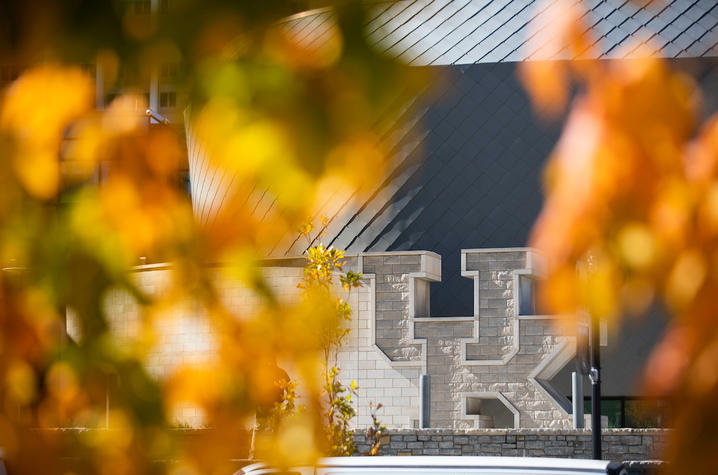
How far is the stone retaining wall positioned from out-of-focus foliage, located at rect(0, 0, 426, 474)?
12.7 meters

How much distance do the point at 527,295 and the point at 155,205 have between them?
16.0 meters

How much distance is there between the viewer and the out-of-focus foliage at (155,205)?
975 millimetres

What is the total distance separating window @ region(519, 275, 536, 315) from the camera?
16.6 m

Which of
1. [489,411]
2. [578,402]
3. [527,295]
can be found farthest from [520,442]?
[489,411]

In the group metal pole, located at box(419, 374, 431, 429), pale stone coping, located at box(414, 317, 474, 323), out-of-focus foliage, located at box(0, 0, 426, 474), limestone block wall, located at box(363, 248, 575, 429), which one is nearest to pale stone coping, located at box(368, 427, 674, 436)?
metal pole, located at box(419, 374, 431, 429)

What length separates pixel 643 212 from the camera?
110 cm

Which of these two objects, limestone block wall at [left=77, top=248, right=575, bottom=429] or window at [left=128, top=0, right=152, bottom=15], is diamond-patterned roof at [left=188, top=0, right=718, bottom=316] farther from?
window at [left=128, top=0, right=152, bottom=15]

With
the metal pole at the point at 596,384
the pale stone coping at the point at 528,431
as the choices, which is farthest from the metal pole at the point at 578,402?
→ the metal pole at the point at 596,384

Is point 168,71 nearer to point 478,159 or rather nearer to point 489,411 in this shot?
point 478,159

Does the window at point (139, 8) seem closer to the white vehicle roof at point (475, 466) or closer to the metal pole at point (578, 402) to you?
the white vehicle roof at point (475, 466)

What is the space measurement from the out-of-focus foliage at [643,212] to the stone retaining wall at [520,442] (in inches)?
497

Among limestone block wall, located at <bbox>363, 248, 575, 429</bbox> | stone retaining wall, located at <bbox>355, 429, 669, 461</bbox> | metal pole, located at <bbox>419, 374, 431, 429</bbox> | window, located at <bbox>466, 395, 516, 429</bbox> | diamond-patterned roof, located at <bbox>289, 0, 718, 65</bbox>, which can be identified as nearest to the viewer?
stone retaining wall, located at <bbox>355, 429, 669, 461</bbox>

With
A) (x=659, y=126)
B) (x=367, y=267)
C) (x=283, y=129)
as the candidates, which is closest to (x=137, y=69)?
(x=283, y=129)

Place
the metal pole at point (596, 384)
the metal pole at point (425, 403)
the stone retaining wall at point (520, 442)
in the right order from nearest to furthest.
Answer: the metal pole at point (596, 384) < the stone retaining wall at point (520, 442) < the metal pole at point (425, 403)
